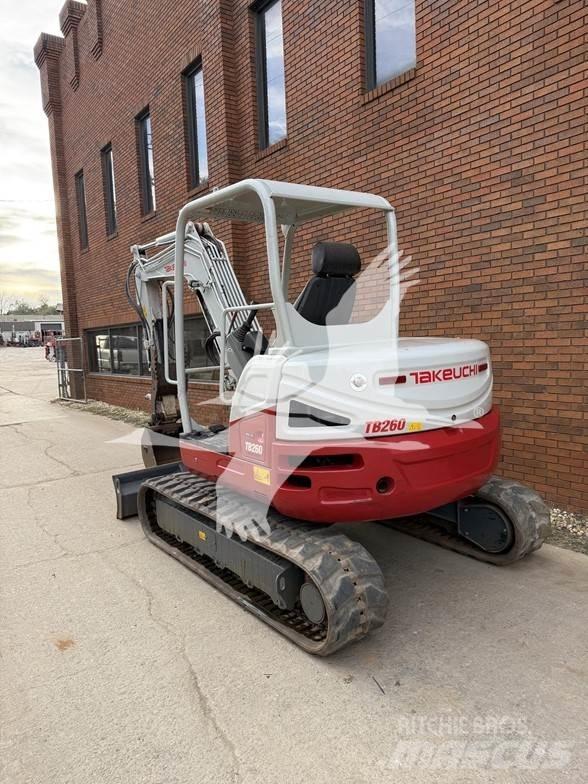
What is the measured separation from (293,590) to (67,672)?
1297 millimetres

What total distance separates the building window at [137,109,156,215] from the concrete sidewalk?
911cm

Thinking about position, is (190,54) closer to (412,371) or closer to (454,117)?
(454,117)

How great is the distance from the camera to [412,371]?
312 cm

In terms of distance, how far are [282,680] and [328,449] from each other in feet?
3.99

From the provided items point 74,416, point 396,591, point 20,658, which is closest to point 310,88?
point 396,591

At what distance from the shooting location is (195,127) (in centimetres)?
1010

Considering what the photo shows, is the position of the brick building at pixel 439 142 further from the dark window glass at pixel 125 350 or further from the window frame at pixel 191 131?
the dark window glass at pixel 125 350

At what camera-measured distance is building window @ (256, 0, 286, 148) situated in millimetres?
8070

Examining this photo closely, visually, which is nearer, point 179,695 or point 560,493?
point 179,695

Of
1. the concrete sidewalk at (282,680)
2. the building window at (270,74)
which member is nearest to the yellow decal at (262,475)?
the concrete sidewalk at (282,680)

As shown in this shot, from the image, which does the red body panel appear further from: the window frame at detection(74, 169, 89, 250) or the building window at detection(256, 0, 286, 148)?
the window frame at detection(74, 169, 89, 250)

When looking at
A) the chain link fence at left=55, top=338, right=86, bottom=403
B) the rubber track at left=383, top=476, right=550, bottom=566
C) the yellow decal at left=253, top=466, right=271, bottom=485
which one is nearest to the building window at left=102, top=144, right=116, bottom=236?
the chain link fence at left=55, top=338, right=86, bottom=403

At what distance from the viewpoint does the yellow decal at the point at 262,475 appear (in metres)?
3.29

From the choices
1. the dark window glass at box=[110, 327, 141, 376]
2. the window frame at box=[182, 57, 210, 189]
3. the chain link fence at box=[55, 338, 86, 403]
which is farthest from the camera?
the chain link fence at box=[55, 338, 86, 403]
